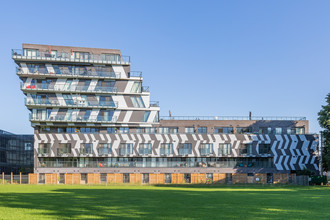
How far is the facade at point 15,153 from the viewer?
307ft

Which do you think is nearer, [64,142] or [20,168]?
[64,142]

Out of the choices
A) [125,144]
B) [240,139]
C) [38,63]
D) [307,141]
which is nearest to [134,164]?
[125,144]

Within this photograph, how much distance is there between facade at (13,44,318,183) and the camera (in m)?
72.2

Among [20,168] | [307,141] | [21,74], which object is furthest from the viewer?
[20,168]

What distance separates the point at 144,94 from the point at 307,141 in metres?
32.6

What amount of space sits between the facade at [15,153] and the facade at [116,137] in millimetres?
24966

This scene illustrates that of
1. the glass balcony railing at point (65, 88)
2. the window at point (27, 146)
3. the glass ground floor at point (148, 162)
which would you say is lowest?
the glass ground floor at point (148, 162)

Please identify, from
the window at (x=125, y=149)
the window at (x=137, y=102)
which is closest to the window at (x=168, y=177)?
the window at (x=125, y=149)

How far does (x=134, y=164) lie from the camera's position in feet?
238

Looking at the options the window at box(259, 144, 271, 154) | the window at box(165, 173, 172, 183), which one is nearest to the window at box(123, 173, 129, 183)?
the window at box(165, 173, 172, 183)

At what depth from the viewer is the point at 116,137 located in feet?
241

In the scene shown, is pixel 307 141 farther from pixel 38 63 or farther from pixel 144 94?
pixel 38 63

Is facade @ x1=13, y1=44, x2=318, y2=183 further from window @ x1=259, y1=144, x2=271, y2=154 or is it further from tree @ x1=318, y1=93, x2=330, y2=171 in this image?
tree @ x1=318, y1=93, x2=330, y2=171

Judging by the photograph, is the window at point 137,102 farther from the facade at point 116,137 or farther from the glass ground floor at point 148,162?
the glass ground floor at point 148,162
